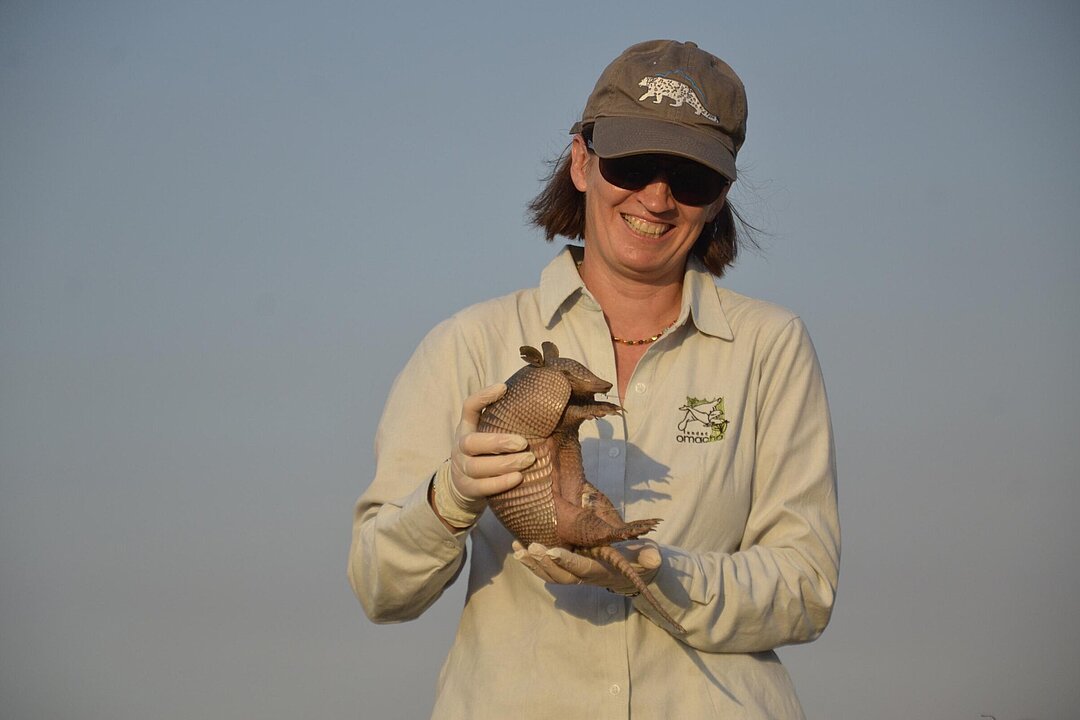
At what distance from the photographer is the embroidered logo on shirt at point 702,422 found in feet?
12.9

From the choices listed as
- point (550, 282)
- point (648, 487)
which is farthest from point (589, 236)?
point (648, 487)

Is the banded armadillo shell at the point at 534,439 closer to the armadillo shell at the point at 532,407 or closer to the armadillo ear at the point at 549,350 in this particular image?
the armadillo shell at the point at 532,407

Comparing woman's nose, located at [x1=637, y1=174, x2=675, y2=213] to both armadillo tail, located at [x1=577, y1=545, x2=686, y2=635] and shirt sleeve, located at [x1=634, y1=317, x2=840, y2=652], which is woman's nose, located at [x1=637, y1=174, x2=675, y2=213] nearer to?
shirt sleeve, located at [x1=634, y1=317, x2=840, y2=652]

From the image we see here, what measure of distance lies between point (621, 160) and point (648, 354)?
19.8 inches

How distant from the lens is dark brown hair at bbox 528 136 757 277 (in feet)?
14.5

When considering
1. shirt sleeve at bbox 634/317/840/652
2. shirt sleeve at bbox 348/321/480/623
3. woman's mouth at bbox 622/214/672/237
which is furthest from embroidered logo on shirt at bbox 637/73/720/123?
shirt sleeve at bbox 348/321/480/623

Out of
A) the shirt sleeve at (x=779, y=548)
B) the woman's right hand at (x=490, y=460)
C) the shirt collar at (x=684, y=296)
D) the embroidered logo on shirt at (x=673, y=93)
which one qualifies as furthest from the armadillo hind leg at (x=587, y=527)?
the embroidered logo on shirt at (x=673, y=93)

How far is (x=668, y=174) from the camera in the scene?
3992mm

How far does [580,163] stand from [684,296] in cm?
48

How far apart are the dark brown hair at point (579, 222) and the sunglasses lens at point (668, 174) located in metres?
0.38

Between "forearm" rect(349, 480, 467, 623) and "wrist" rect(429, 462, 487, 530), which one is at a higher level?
"wrist" rect(429, 462, 487, 530)

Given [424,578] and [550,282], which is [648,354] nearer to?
[550,282]

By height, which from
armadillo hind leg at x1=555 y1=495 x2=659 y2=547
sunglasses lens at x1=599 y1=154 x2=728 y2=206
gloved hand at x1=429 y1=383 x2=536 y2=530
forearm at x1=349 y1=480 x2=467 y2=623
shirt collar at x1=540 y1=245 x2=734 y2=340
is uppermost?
sunglasses lens at x1=599 y1=154 x2=728 y2=206

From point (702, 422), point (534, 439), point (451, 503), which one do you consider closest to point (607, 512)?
point (534, 439)
